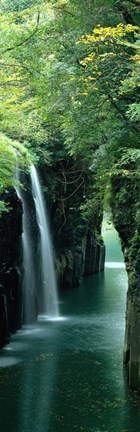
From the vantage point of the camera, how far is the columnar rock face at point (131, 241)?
1180 centimetres

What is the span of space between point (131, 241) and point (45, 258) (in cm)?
1195

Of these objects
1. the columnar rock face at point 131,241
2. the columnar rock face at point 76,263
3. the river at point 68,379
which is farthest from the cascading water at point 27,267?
the columnar rock face at point 76,263

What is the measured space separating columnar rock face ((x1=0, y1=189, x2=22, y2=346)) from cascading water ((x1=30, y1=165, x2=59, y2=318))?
458 centimetres

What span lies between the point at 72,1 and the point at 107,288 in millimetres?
21668

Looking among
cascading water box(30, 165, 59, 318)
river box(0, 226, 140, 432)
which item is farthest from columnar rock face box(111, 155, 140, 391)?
cascading water box(30, 165, 59, 318)

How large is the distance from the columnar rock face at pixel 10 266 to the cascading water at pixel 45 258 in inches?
181

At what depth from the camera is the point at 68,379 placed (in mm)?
12938

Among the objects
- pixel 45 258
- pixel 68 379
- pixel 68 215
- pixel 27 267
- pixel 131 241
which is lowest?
Result: pixel 68 379

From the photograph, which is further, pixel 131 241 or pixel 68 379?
pixel 68 379

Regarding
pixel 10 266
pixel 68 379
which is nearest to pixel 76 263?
pixel 10 266

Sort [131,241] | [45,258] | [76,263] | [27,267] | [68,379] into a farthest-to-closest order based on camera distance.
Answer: [76,263] < [45,258] < [27,267] < [68,379] < [131,241]

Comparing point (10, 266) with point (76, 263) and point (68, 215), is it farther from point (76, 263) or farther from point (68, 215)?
point (76, 263)

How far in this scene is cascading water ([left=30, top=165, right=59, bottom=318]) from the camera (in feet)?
75.5

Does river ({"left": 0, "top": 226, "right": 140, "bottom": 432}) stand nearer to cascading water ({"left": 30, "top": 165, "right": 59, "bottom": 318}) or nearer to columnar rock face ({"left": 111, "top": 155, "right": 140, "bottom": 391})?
columnar rock face ({"left": 111, "top": 155, "right": 140, "bottom": 391})
